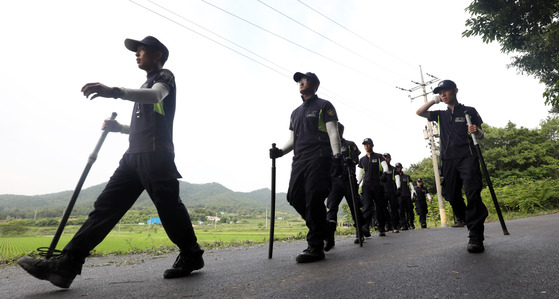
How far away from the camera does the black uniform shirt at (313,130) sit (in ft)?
13.0

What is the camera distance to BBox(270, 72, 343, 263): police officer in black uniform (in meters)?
3.69

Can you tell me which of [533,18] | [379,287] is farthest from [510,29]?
[379,287]

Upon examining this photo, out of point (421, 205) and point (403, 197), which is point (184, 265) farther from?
point (421, 205)

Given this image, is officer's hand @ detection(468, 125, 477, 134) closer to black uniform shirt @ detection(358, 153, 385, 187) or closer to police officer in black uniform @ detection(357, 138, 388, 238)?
police officer in black uniform @ detection(357, 138, 388, 238)

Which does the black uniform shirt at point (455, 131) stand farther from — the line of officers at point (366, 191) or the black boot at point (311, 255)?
the black boot at point (311, 255)

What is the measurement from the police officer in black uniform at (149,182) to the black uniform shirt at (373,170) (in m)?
6.24

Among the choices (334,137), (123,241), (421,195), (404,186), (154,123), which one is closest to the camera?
(154,123)

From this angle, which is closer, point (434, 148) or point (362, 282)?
point (362, 282)

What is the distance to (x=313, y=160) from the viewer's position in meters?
3.86

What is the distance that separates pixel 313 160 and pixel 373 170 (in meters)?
5.07

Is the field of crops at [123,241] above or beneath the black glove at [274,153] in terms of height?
beneath

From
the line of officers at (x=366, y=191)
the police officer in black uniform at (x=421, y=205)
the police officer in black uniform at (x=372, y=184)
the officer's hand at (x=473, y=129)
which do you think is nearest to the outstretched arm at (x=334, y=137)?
the line of officers at (x=366, y=191)

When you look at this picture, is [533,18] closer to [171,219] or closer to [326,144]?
[326,144]

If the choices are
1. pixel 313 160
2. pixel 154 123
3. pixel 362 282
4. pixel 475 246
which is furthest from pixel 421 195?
pixel 154 123
